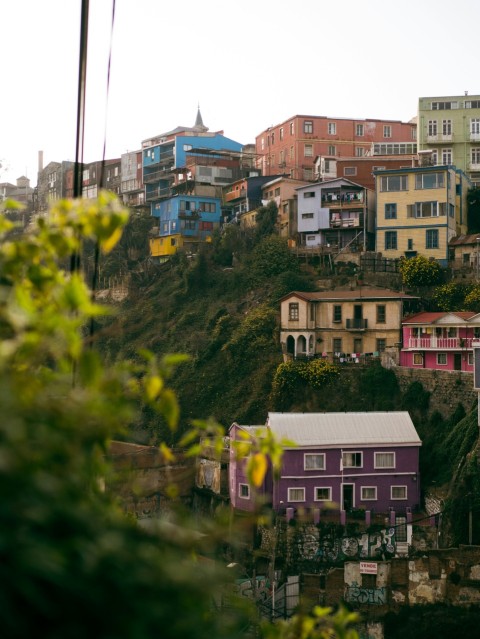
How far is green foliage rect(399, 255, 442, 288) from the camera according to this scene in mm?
44781

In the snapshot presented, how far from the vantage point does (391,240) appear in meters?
48.1

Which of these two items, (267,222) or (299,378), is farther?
(267,222)

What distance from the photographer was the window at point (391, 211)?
1900 inches

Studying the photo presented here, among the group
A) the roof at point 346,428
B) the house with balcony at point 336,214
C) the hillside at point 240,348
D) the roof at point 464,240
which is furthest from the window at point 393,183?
the roof at point 346,428

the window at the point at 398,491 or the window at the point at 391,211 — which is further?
the window at the point at 391,211

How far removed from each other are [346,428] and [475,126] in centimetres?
2820

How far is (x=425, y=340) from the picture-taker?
40.0m

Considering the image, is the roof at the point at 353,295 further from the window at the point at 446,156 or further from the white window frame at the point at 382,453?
the window at the point at 446,156

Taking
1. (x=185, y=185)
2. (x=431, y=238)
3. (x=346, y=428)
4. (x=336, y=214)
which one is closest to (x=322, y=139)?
(x=185, y=185)

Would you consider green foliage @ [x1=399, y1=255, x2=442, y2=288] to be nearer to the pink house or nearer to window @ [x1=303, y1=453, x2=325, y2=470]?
the pink house

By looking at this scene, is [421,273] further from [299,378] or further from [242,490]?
[242,490]

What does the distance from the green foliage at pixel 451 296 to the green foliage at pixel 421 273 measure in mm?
948


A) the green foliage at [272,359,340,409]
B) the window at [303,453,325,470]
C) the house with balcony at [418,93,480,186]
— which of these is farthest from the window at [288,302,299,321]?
the house with balcony at [418,93,480,186]

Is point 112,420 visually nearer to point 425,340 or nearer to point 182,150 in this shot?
point 425,340
